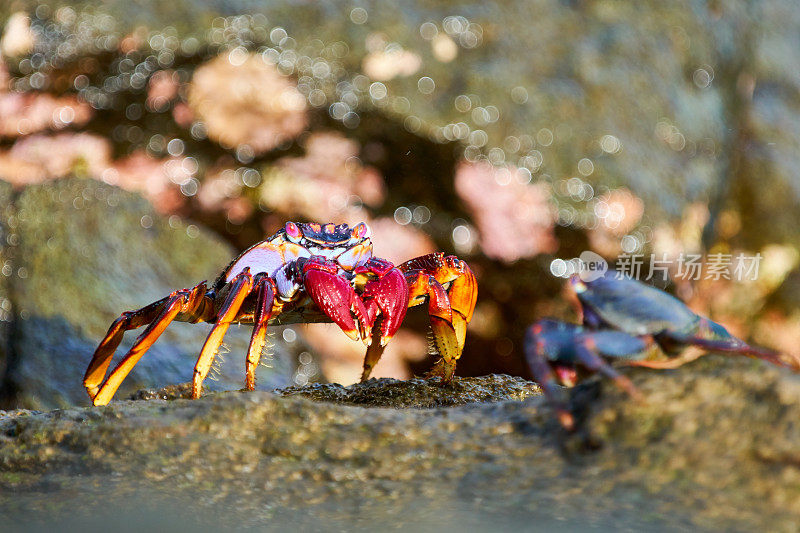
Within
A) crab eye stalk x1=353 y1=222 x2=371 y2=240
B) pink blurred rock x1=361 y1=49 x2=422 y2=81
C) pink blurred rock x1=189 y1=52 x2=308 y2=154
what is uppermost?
pink blurred rock x1=361 y1=49 x2=422 y2=81

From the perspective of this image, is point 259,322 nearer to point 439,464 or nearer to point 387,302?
point 387,302

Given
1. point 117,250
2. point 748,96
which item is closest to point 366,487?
point 117,250

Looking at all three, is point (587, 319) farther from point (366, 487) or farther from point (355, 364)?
point (355, 364)

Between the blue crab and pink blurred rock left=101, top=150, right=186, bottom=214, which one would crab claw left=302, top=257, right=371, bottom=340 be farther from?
pink blurred rock left=101, top=150, right=186, bottom=214

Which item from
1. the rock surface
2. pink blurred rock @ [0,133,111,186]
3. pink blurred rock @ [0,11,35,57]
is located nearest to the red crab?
the rock surface

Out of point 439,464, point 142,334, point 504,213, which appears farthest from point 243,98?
point 439,464

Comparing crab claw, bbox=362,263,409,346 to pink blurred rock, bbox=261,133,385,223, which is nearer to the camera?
crab claw, bbox=362,263,409,346

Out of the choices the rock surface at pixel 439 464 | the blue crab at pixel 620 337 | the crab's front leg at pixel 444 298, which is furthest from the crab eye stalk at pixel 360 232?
the blue crab at pixel 620 337

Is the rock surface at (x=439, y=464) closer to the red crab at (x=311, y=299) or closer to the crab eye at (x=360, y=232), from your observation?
the red crab at (x=311, y=299)
